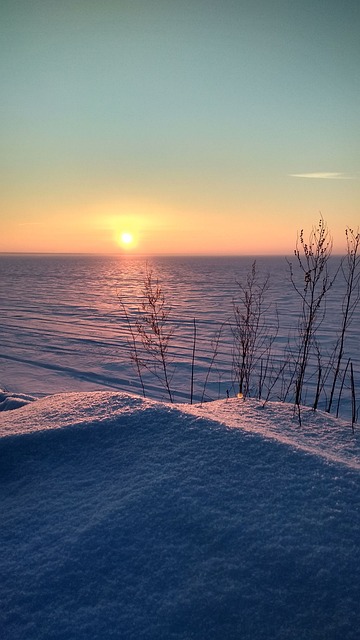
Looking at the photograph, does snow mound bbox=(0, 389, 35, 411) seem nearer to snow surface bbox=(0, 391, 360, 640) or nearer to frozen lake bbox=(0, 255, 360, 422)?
frozen lake bbox=(0, 255, 360, 422)

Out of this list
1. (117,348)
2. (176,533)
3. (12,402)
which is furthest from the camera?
(117,348)

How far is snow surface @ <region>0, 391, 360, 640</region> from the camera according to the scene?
1378 mm

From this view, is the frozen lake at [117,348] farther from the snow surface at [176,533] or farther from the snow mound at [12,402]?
the snow surface at [176,533]

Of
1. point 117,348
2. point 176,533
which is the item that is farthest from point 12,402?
point 117,348

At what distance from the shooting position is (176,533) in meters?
A: 1.65

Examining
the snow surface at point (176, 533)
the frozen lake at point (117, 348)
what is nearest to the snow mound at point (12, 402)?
the frozen lake at point (117, 348)

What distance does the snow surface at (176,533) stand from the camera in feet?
4.52

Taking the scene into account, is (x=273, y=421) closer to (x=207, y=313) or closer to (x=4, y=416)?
(x=4, y=416)

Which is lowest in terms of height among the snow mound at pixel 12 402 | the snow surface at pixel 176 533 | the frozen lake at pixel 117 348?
the frozen lake at pixel 117 348

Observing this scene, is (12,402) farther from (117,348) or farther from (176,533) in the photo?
(117,348)

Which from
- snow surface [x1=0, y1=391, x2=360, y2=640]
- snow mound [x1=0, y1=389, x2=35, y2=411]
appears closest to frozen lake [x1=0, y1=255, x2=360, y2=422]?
snow mound [x1=0, y1=389, x2=35, y2=411]

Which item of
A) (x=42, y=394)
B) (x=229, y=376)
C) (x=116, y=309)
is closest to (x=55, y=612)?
(x=42, y=394)

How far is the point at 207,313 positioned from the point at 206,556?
1639 cm

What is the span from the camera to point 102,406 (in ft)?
9.12
